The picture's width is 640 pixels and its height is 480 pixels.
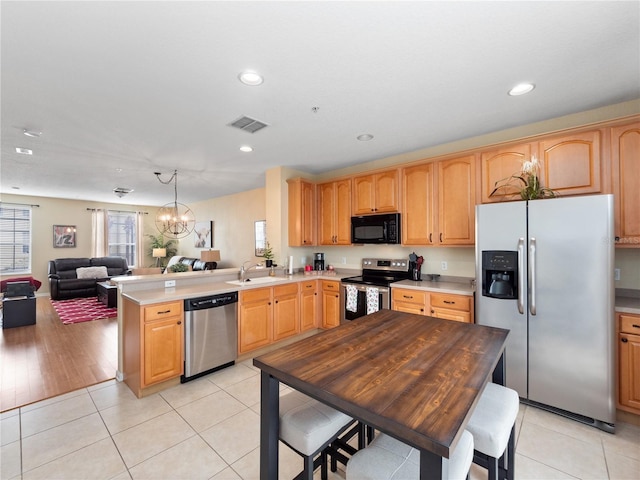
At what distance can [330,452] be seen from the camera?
1.67 m

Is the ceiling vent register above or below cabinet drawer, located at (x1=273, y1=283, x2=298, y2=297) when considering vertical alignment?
above

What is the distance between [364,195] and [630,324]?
114 inches

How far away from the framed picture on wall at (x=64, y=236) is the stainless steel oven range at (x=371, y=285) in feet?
27.5

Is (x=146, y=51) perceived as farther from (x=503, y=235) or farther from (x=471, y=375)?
(x=503, y=235)

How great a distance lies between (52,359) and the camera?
3498 millimetres

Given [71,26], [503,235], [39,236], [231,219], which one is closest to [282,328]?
[503,235]

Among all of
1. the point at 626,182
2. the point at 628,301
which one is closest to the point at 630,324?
the point at 628,301

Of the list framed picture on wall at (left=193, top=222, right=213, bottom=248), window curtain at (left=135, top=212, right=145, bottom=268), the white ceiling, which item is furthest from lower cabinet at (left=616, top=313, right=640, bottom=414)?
window curtain at (left=135, top=212, right=145, bottom=268)

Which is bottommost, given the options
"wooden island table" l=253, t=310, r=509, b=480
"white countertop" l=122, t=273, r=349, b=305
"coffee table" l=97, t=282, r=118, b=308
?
"coffee table" l=97, t=282, r=118, b=308

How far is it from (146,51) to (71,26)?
1.20 ft

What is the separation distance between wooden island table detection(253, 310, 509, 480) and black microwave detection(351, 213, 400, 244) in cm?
196

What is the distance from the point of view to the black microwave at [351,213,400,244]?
3729 millimetres

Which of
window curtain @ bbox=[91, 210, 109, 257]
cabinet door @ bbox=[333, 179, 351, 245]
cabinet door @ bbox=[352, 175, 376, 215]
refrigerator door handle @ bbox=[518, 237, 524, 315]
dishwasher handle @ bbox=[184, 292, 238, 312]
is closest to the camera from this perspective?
refrigerator door handle @ bbox=[518, 237, 524, 315]

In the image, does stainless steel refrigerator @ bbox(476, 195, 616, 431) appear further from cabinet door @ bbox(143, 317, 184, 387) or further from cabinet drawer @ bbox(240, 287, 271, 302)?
cabinet door @ bbox(143, 317, 184, 387)
